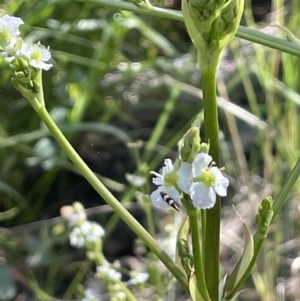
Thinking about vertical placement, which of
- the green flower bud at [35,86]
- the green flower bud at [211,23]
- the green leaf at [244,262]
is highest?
the green flower bud at [35,86]

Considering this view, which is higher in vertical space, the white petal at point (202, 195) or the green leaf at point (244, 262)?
the white petal at point (202, 195)

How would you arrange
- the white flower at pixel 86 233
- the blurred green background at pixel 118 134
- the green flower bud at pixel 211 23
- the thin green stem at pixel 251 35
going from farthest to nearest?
the blurred green background at pixel 118 134, the white flower at pixel 86 233, the thin green stem at pixel 251 35, the green flower bud at pixel 211 23

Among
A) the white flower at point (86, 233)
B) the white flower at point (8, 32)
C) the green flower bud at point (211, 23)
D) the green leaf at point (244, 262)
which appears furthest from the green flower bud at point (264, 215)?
the white flower at point (86, 233)

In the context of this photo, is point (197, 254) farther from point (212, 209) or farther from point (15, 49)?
point (15, 49)

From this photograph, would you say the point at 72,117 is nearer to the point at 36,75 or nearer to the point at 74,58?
the point at 74,58

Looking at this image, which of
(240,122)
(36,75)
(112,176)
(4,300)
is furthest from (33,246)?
(36,75)

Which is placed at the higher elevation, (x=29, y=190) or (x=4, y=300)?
(x=29, y=190)

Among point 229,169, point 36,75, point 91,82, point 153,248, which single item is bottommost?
point 153,248

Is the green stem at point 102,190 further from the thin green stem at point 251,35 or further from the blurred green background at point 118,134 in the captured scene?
the blurred green background at point 118,134
